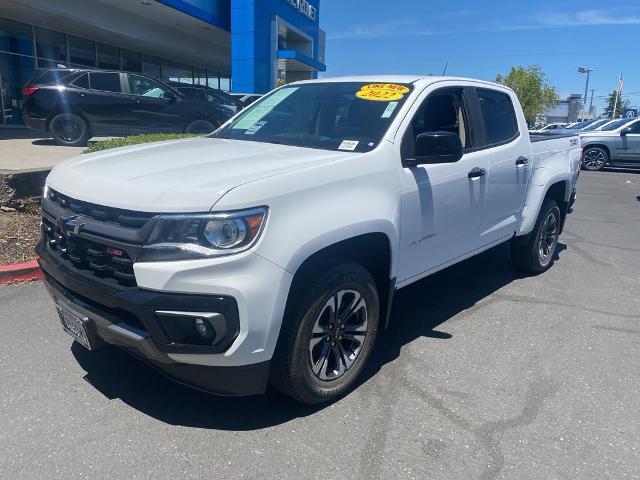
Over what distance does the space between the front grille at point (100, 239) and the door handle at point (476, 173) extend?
2.53 metres

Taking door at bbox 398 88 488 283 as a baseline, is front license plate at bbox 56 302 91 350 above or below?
below

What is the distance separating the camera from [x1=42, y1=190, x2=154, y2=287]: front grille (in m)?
2.49

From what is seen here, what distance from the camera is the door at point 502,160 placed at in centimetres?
441

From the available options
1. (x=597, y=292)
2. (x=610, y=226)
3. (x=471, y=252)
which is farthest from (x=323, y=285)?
(x=610, y=226)

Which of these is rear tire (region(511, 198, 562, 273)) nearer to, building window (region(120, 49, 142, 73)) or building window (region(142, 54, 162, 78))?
building window (region(120, 49, 142, 73))

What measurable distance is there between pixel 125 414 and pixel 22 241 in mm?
3355

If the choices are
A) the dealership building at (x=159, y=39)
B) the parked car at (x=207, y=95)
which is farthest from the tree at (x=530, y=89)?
the parked car at (x=207, y=95)

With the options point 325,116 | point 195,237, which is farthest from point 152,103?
point 195,237

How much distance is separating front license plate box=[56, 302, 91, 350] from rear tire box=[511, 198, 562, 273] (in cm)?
420

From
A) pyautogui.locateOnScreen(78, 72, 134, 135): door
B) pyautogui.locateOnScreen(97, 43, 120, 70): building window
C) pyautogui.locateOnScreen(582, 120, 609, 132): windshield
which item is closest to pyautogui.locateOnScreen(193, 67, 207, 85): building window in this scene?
pyautogui.locateOnScreen(97, 43, 120, 70): building window

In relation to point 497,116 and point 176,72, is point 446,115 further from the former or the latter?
point 176,72

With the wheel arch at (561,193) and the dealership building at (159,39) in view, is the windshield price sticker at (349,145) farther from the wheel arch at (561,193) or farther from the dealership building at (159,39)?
the dealership building at (159,39)

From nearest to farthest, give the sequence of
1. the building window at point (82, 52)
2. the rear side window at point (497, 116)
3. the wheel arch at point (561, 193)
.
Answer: the rear side window at point (497, 116)
the wheel arch at point (561, 193)
the building window at point (82, 52)

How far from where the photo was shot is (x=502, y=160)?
4.54 metres
